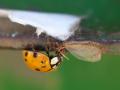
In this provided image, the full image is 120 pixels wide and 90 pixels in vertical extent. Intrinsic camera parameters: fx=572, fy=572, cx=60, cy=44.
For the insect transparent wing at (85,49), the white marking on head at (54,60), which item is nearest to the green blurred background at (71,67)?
the white marking on head at (54,60)

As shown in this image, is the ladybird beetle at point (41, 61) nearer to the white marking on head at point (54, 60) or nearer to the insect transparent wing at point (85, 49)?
the white marking on head at point (54, 60)

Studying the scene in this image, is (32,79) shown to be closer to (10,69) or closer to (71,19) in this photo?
(10,69)

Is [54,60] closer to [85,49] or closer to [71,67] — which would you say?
[71,67]

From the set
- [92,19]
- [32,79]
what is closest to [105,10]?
[92,19]

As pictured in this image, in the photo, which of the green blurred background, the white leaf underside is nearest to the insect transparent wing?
the white leaf underside

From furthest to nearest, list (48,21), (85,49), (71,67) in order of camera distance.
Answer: (71,67), (48,21), (85,49)

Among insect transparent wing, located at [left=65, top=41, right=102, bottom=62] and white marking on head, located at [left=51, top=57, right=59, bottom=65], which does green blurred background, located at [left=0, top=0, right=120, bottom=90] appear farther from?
insect transparent wing, located at [left=65, top=41, right=102, bottom=62]

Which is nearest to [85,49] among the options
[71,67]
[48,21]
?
[48,21]

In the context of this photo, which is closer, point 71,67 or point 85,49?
point 85,49
